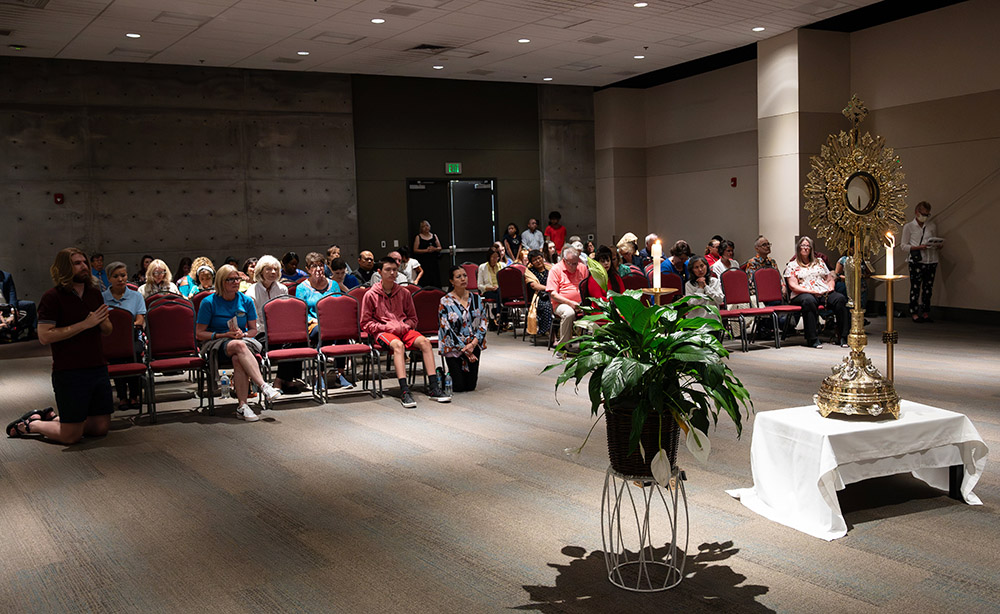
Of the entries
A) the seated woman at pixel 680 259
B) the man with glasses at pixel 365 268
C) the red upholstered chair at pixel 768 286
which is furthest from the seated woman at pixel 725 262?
the man with glasses at pixel 365 268

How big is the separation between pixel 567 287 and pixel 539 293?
795 millimetres

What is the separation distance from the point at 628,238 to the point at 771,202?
344 cm

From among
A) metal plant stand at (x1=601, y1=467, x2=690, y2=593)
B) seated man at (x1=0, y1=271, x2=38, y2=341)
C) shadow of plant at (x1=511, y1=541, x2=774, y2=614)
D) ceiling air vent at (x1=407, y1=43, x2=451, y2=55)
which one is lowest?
shadow of plant at (x1=511, y1=541, x2=774, y2=614)

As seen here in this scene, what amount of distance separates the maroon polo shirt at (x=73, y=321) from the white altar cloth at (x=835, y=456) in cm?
486

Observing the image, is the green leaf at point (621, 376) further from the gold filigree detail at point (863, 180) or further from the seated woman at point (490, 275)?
the seated woman at point (490, 275)

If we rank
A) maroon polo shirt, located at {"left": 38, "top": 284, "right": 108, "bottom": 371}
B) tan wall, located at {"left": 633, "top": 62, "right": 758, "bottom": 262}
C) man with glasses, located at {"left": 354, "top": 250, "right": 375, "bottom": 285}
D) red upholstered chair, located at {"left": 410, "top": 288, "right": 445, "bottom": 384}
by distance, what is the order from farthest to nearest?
tan wall, located at {"left": 633, "top": 62, "right": 758, "bottom": 262} → man with glasses, located at {"left": 354, "top": 250, "right": 375, "bottom": 285} → red upholstered chair, located at {"left": 410, "top": 288, "right": 445, "bottom": 384} → maroon polo shirt, located at {"left": 38, "top": 284, "right": 108, "bottom": 371}

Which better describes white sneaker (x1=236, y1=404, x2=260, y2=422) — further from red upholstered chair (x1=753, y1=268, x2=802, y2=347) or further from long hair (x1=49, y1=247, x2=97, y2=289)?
red upholstered chair (x1=753, y1=268, x2=802, y2=347)

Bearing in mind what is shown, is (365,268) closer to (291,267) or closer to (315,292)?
(291,267)

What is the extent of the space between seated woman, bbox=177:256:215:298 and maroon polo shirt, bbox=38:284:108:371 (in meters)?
3.31

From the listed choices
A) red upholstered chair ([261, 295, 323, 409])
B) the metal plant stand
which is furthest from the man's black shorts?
the metal plant stand

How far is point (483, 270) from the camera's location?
13203 mm

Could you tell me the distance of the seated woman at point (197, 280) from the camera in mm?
10164

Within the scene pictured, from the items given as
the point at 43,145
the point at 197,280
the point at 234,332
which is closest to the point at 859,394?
the point at 234,332

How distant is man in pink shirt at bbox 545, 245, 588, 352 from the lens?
10.5m
